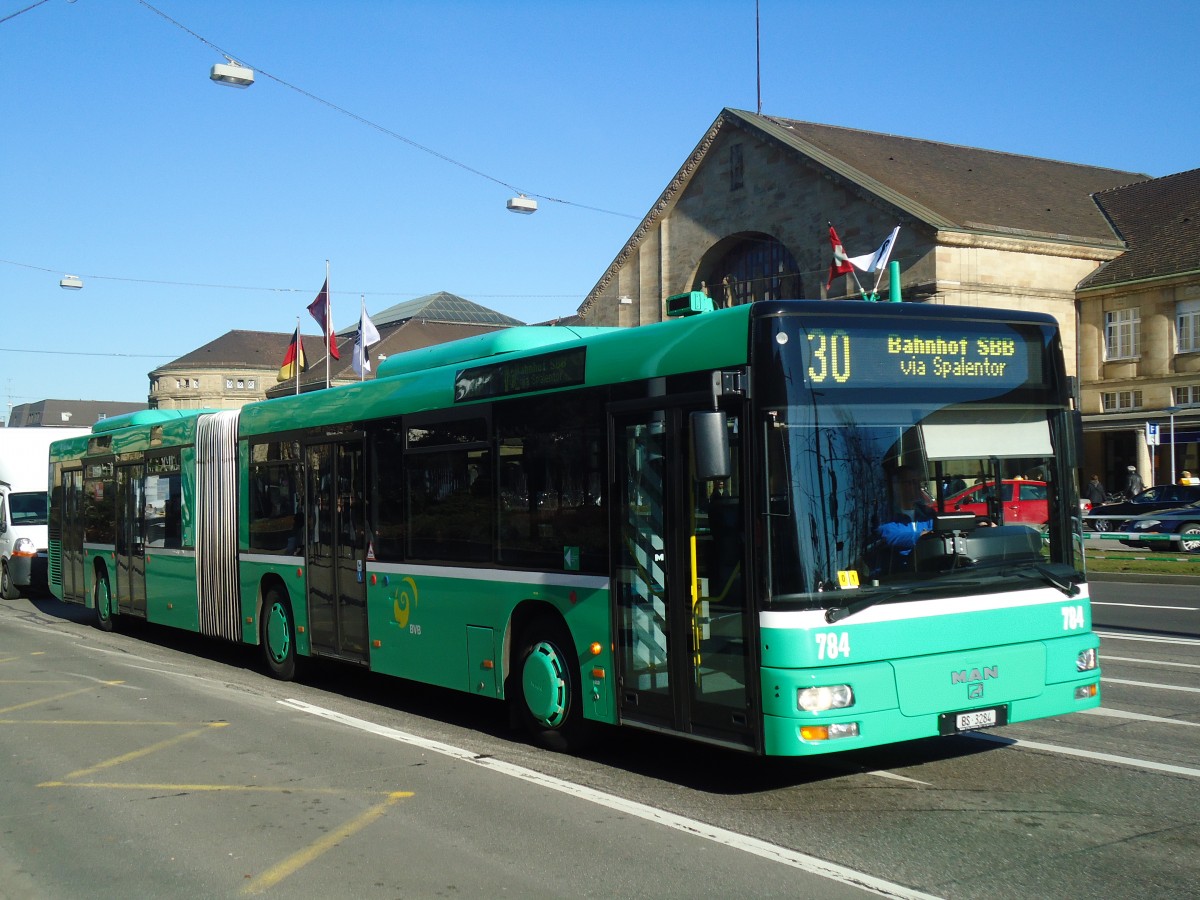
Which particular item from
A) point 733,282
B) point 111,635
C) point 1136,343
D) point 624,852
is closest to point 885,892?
point 624,852

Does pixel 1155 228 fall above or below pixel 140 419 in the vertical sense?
above

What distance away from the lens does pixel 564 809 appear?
7191 millimetres

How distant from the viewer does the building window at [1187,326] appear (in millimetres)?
45844

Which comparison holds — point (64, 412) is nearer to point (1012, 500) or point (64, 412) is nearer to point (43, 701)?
point (43, 701)

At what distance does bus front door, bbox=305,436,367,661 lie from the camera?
11555 mm

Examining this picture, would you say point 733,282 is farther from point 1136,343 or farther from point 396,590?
point 396,590

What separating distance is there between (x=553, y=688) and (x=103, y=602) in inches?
477

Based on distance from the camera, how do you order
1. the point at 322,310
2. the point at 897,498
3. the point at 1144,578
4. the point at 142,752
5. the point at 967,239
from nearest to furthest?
the point at 897,498 → the point at 142,752 → the point at 1144,578 → the point at 322,310 → the point at 967,239

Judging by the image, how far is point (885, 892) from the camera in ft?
17.9

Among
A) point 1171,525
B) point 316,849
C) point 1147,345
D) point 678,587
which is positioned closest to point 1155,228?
point 1147,345

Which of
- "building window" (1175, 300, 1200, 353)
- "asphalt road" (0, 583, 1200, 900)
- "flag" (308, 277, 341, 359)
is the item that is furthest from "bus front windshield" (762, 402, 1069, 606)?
"building window" (1175, 300, 1200, 353)

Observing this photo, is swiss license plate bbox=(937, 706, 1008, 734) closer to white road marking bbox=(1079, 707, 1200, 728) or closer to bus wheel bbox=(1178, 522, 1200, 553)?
white road marking bbox=(1079, 707, 1200, 728)

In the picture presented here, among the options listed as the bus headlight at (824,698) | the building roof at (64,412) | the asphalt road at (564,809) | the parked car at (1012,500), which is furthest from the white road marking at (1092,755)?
the building roof at (64,412)

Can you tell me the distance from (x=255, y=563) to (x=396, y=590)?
337cm
